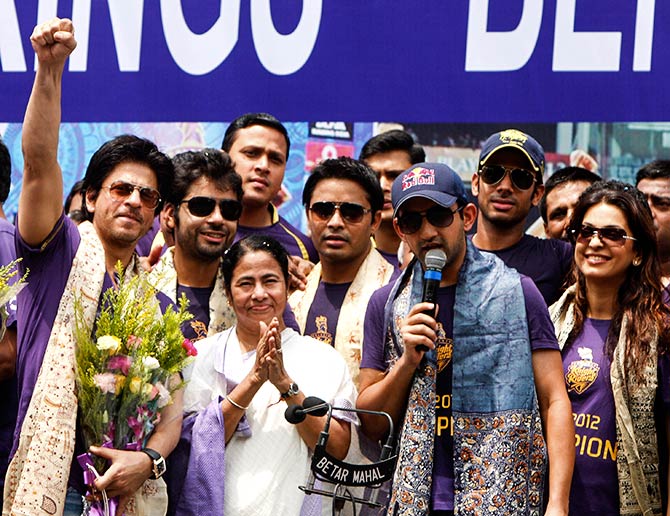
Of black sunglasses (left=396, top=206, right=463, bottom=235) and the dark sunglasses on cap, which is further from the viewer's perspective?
the dark sunglasses on cap

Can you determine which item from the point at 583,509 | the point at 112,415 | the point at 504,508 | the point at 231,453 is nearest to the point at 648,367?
the point at 583,509

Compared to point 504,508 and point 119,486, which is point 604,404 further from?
point 119,486

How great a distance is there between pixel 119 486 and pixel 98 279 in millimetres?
803

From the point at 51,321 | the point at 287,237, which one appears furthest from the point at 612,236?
the point at 51,321

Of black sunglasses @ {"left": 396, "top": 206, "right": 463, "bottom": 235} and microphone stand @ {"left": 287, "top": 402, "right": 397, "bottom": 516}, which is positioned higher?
black sunglasses @ {"left": 396, "top": 206, "right": 463, "bottom": 235}

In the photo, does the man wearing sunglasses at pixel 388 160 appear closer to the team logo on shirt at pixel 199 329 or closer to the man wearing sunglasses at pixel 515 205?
the man wearing sunglasses at pixel 515 205

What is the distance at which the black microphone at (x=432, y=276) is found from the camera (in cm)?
455

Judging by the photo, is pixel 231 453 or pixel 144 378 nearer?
pixel 144 378

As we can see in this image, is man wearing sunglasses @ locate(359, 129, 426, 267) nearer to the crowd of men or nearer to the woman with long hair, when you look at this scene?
the crowd of men

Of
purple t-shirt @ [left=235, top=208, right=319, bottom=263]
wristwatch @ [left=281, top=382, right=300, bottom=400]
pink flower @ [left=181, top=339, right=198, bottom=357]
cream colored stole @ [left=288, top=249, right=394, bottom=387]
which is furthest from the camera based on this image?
purple t-shirt @ [left=235, top=208, right=319, bottom=263]

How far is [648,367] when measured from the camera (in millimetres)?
5086

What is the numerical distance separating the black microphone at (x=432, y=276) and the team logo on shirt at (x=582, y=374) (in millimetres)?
879

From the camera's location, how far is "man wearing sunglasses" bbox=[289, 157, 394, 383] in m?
5.81

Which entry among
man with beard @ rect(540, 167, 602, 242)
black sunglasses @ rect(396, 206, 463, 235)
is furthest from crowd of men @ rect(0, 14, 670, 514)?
man with beard @ rect(540, 167, 602, 242)
